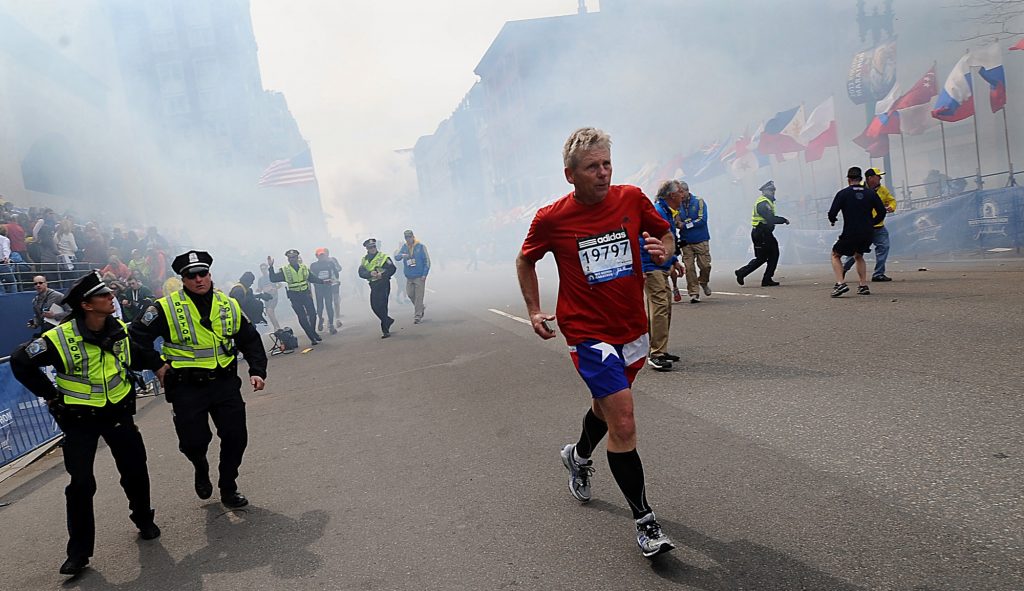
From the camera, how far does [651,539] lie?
2.82 metres

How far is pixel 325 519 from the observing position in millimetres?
3910

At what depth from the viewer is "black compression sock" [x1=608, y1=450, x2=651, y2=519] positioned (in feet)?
9.55

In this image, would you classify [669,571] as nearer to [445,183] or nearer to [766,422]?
[766,422]

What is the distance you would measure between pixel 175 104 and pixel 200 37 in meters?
5.78

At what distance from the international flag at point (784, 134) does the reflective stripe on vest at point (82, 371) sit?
21.0m

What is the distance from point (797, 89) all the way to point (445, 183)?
2901 inches

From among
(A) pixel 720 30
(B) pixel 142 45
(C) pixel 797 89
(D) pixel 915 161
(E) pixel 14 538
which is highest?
(B) pixel 142 45

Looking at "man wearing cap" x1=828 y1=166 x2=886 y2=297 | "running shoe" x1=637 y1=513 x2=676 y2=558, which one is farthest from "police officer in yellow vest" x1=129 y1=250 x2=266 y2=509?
"man wearing cap" x1=828 y1=166 x2=886 y2=297

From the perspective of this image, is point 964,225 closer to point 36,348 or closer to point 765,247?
point 765,247

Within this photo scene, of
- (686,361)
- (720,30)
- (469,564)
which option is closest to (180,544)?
(469,564)

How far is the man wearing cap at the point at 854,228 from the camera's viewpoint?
9.13 metres

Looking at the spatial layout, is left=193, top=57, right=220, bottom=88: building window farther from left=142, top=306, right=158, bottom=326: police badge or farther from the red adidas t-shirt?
the red adidas t-shirt

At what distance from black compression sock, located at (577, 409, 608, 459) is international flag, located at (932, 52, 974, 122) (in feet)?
51.0

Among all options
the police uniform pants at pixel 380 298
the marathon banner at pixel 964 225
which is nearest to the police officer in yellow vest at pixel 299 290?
the police uniform pants at pixel 380 298
